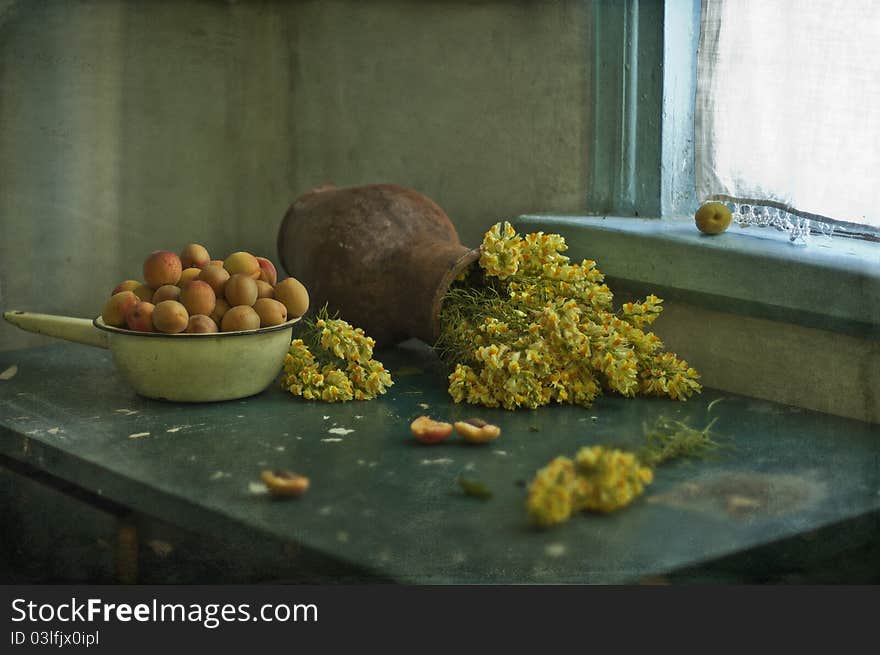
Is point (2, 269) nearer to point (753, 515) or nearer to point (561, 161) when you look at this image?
point (561, 161)

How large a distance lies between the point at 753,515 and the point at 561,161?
3.73ft

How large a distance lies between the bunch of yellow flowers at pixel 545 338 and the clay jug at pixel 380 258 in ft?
0.25

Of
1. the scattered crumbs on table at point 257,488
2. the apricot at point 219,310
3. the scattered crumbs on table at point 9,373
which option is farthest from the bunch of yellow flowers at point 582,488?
the scattered crumbs on table at point 9,373

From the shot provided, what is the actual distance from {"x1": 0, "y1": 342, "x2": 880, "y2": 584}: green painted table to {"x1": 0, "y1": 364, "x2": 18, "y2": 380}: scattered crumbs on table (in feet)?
0.15

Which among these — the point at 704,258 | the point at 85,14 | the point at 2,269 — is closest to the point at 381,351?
the point at 704,258

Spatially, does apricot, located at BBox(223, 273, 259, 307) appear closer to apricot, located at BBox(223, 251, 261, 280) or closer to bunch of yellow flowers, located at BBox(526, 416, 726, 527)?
apricot, located at BBox(223, 251, 261, 280)

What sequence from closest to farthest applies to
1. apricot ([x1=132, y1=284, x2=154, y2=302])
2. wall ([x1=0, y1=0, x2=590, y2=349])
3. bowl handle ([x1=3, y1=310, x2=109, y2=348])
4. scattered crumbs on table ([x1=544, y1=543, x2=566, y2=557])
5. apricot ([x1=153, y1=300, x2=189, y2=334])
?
scattered crumbs on table ([x1=544, y1=543, x2=566, y2=557]) < apricot ([x1=153, y1=300, x2=189, y2=334]) < apricot ([x1=132, y1=284, x2=154, y2=302]) < bowl handle ([x1=3, y1=310, x2=109, y2=348]) < wall ([x1=0, y1=0, x2=590, y2=349])

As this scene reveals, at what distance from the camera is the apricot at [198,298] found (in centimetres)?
A: 175

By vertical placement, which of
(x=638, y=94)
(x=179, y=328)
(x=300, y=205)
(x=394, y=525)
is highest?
(x=638, y=94)

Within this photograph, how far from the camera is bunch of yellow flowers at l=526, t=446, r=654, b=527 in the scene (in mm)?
1316

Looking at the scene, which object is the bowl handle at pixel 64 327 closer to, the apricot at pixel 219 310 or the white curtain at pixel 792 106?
the apricot at pixel 219 310

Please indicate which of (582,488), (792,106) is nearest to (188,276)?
(582,488)

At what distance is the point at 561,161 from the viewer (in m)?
2.30

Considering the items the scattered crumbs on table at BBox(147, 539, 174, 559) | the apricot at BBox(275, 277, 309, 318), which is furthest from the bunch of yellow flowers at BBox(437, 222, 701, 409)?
the scattered crumbs on table at BBox(147, 539, 174, 559)
